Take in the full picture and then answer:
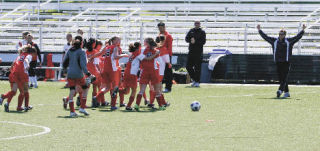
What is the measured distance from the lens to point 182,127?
11109 mm

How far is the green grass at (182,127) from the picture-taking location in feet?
29.7

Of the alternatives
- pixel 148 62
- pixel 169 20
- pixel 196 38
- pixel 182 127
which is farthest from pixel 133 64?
pixel 169 20

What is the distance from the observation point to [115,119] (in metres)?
12.4

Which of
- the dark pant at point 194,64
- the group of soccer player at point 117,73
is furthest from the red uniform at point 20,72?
the dark pant at point 194,64

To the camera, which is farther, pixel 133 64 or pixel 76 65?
pixel 133 64

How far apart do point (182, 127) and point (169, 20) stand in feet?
74.8

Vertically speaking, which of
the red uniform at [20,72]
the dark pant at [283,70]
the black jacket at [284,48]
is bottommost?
the dark pant at [283,70]

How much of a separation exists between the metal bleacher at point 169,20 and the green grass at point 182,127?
11886mm

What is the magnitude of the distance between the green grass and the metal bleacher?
39.0 feet

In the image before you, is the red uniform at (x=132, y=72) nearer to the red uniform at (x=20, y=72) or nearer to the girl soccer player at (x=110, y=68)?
the girl soccer player at (x=110, y=68)

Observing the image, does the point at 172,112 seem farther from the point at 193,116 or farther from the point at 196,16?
the point at 196,16

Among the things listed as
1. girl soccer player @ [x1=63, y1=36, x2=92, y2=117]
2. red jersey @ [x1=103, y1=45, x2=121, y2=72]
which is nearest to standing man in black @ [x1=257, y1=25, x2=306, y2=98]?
red jersey @ [x1=103, y1=45, x2=121, y2=72]

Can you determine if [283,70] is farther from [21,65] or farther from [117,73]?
[21,65]

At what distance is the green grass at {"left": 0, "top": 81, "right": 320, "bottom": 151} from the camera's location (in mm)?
9039
